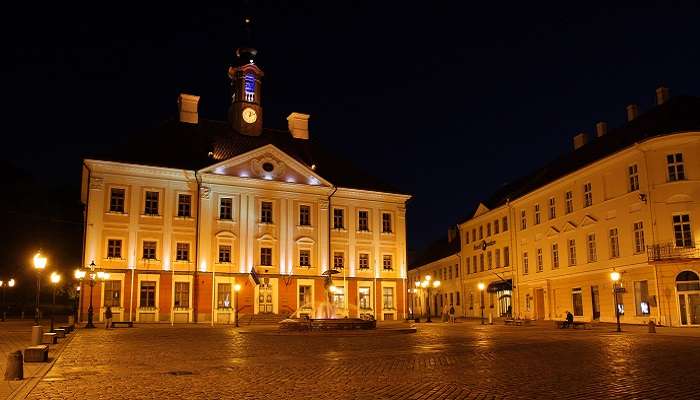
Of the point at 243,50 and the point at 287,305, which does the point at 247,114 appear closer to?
the point at 243,50

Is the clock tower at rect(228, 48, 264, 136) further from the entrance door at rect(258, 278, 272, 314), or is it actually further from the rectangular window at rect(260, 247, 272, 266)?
the entrance door at rect(258, 278, 272, 314)

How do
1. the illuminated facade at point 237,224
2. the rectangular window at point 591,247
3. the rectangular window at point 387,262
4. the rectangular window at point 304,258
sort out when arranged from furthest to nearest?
the rectangular window at point 387,262
the rectangular window at point 304,258
the illuminated facade at point 237,224
the rectangular window at point 591,247

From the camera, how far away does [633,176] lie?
37.0 meters

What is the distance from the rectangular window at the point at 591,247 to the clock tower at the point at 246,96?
86.7 feet

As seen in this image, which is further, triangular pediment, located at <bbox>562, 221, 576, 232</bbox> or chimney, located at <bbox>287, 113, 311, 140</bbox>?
chimney, located at <bbox>287, 113, 311, 140</bbox>

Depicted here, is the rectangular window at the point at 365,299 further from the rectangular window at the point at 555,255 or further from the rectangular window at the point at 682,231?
the rectangular window at the point at 682,231

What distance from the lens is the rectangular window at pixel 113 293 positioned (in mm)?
41750

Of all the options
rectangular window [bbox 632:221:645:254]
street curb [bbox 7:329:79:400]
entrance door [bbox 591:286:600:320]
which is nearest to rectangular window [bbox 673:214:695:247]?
rectangular window [bbox 632:221:645:254]

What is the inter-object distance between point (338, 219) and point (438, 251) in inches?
1111

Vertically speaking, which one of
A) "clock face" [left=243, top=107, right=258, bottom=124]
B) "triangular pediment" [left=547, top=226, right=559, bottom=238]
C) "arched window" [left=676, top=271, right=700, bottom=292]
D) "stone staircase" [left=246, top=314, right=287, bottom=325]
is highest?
"clock face" [left=243, top=107, right=258, bottom=124]

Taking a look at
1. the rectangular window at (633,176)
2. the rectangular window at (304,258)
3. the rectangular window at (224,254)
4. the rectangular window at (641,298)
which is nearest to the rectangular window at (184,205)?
the rectangular window at (224,254)

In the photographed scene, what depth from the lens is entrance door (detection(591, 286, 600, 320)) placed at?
1593 inches

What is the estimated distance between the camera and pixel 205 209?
45375 mm

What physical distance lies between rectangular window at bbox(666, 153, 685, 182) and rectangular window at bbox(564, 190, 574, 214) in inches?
366
